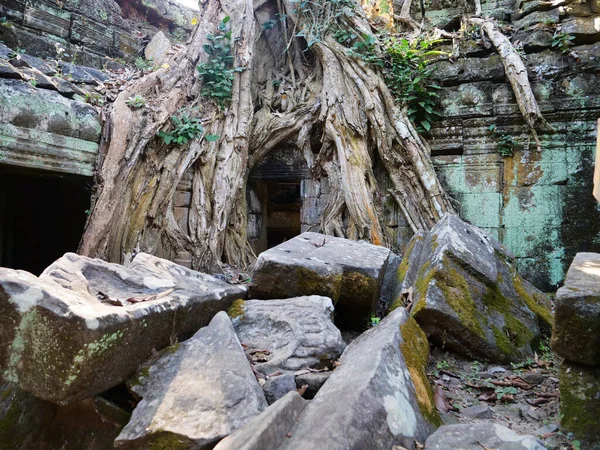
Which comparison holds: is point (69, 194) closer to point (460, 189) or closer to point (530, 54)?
point (460, 189)

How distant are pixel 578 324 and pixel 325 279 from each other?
4.55 ft

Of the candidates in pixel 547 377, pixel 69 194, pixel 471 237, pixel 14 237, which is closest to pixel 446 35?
pixel 471 237

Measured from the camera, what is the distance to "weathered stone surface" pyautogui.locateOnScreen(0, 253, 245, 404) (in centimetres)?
148

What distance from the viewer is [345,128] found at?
5066mm

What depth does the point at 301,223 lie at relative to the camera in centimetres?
544

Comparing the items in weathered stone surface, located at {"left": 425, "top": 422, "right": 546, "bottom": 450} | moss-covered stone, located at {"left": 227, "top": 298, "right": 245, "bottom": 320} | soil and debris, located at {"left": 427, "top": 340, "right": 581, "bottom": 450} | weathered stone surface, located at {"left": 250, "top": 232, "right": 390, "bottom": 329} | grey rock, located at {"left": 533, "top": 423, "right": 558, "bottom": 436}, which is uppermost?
weathered stone surface, located at {"left": 250, "top": 232, "right": 390, "bottom": 329}

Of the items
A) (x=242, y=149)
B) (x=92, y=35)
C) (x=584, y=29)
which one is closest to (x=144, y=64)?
(x=92, y=35)

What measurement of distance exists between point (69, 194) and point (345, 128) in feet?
11.4

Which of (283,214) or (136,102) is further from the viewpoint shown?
(283,214)

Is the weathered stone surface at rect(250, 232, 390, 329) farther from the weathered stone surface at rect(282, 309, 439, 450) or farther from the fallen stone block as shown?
the weathered stone surface at rect(282, 309, 439, 450)

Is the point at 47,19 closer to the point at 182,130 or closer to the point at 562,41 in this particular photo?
the point at 182,130

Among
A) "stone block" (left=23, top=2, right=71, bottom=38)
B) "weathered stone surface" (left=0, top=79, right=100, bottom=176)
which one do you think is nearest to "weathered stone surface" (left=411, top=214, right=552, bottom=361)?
"weathered stone surface" (left=0, top=79, right=100, bottom=176)

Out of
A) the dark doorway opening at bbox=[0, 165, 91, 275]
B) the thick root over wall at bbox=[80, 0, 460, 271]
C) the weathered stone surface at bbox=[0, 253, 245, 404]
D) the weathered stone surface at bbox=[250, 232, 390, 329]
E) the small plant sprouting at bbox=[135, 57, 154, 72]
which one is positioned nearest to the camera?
the weathered stone surface at bbox=[0, 253, 245, 404]

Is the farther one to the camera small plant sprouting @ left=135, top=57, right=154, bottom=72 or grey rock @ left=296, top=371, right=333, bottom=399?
small plant sprouting @ left=135, top=57, right=154, bottom=72
